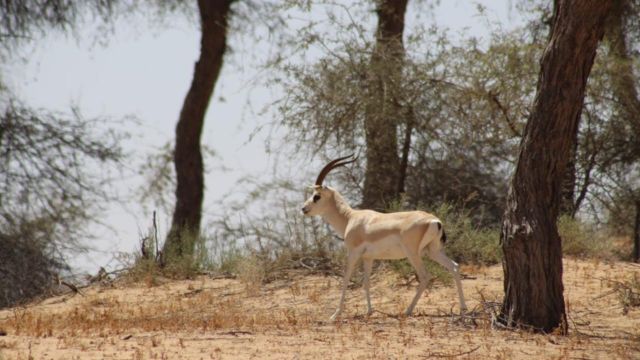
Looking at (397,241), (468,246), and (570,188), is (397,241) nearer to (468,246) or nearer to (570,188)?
(468,246)

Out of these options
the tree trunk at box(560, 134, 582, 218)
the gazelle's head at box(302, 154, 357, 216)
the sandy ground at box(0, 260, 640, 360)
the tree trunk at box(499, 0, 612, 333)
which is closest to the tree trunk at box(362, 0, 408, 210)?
the tree trunk at box(560, 134, 582, 218)

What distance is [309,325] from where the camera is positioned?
34.3 ft

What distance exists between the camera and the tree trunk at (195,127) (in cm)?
1997

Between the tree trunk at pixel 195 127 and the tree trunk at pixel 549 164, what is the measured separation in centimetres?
1036

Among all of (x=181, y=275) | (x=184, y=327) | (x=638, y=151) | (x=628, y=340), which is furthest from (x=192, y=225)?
(x=628, y=340)

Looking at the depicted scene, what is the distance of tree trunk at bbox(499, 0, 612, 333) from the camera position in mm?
10156

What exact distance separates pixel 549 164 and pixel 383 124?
7.60 m

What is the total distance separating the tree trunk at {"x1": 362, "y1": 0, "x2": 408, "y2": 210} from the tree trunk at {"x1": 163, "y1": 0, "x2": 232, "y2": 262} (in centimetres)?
349

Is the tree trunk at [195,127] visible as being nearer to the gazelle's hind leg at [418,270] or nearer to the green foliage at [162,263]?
the green foliage at [162,263]

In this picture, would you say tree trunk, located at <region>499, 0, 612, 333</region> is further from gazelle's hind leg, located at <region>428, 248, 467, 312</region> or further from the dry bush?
the dry bush

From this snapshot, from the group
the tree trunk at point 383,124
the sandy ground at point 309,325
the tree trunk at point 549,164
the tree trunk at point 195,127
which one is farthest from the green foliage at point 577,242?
the tree trunk at point 195,127

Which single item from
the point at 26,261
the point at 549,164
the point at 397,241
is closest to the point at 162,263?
the point at 26,261

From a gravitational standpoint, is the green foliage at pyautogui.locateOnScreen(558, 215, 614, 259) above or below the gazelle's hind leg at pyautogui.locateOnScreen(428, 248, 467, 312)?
above

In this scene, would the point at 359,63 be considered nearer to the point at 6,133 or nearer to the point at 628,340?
the point at 6,133
